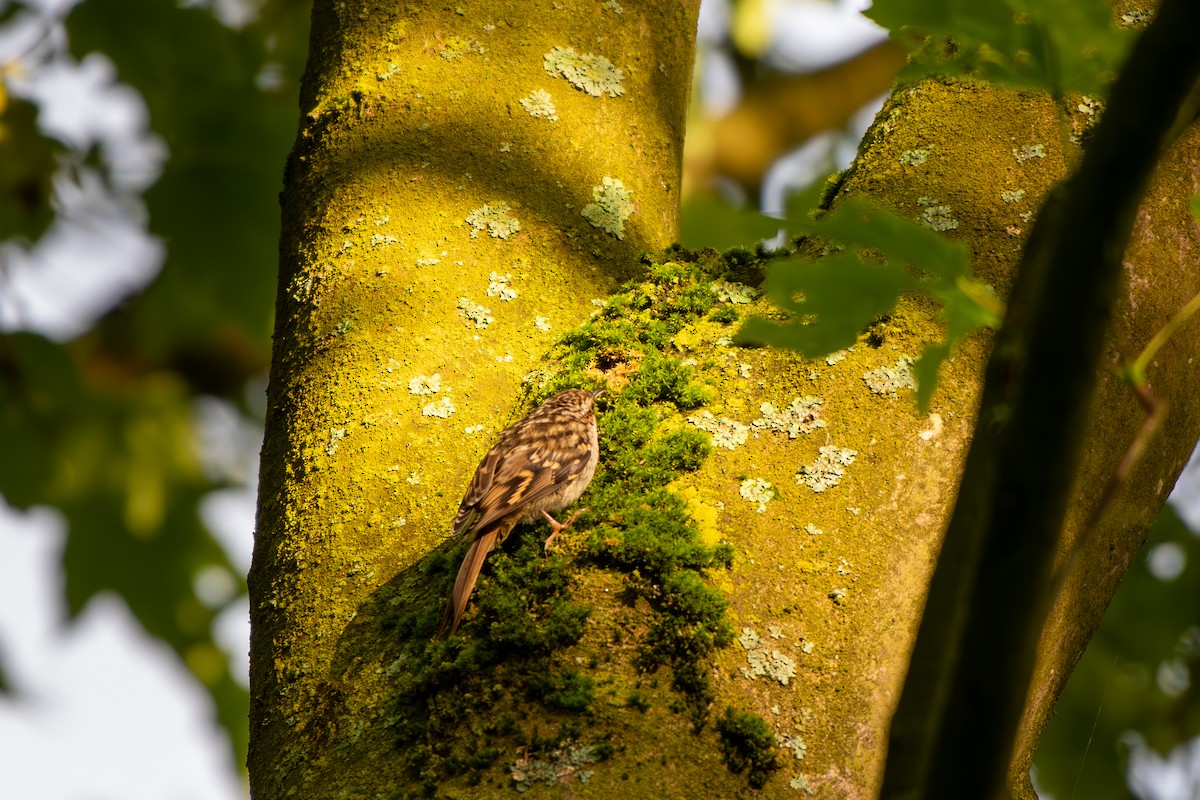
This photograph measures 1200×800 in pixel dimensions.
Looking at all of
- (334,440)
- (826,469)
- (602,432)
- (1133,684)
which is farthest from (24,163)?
(1133,684)

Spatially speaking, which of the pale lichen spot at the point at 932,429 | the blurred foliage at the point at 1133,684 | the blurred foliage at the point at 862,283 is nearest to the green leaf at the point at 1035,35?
the blurred foliage at the point at 862,283

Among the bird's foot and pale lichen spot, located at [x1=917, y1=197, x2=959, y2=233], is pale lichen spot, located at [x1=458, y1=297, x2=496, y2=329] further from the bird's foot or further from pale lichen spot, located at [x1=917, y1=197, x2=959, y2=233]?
pale lichen spot, located at [x1=917, y1=197, x2=959, y2=233]

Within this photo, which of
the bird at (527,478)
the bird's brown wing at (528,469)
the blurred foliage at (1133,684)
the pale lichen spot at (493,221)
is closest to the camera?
the bird at (527,478)

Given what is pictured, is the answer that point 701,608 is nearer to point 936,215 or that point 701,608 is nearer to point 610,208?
point 936,215

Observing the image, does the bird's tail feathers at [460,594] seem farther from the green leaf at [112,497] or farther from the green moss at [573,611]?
A: the green leaf at [112,497]

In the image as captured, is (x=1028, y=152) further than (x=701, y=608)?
Yes

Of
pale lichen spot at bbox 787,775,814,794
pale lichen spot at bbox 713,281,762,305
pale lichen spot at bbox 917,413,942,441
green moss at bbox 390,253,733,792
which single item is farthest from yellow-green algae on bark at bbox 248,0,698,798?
pale lichen spot at bbox 917,413,942,441
